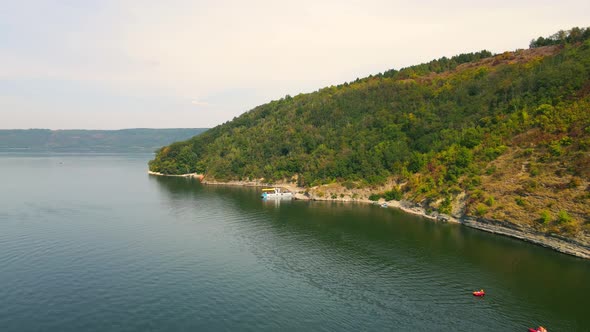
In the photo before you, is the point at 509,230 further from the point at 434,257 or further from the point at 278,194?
the point at 278,194

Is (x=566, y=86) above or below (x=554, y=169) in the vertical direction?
above

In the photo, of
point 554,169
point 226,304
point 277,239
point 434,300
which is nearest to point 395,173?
point 554,169

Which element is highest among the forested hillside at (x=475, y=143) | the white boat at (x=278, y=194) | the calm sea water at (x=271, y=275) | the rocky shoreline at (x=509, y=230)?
the forested hillside at (x=475, y=143)

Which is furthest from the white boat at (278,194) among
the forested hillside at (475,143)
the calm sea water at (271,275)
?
the calm sea water at (271,275)

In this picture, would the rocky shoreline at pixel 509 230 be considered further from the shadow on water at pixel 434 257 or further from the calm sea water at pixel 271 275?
the calm sea water at pixel 271 275

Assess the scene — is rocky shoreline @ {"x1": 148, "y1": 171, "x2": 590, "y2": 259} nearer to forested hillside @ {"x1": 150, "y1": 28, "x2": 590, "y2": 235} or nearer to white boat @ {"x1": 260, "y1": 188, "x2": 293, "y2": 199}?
forested hillside @ {"x1": 150, "y1": 28, "x2": 590, "y2": 235}

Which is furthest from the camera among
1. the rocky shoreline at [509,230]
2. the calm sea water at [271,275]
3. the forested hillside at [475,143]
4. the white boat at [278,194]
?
the white boat at [278,194]

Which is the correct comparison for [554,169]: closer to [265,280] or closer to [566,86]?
[566,86]
